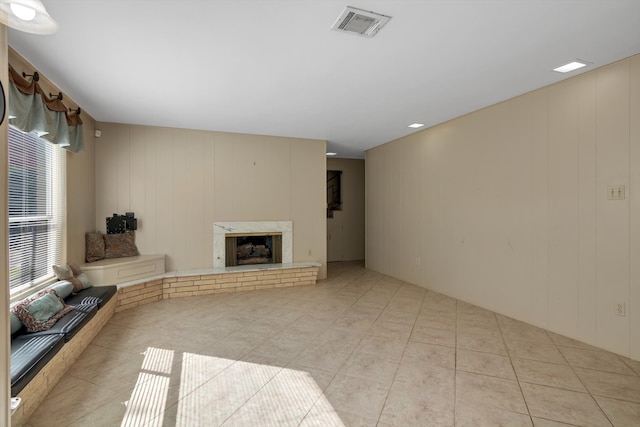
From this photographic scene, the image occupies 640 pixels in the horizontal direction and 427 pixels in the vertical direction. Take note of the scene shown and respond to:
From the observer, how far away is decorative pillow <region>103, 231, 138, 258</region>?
4695 mm

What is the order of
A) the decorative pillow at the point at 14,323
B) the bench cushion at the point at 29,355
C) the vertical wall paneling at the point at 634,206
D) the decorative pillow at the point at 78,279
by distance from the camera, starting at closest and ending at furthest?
the bench cushion at the point at 29,355
the decorative pillow at the point at 14,323
the vertical wall paneling at the point at 634,206
the decorative pillow at the point at 78,279

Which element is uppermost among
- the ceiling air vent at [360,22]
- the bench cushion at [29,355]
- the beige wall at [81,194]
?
the ceiling air vent at [360,22]

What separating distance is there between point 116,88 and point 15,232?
1.68 metres

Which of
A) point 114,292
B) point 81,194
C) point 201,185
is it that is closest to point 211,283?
point 114,292

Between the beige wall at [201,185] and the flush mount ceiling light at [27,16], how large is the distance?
3.95m

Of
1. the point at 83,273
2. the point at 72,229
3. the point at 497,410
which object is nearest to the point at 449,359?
the point at 497,410

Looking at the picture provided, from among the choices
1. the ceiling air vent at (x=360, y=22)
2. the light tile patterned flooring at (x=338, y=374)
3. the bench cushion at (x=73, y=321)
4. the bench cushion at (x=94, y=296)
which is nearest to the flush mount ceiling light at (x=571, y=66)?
the ceiling air vent at (x=360, y=22)

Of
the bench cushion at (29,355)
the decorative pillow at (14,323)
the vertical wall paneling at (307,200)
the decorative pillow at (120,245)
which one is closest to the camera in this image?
the bench cushion at (29,355)

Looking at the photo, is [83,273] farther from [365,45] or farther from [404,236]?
[404,236]

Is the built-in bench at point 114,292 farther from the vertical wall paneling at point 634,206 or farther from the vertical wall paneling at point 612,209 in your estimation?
the vertical wall paneling at point 634,206

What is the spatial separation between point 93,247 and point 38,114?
6.98ft

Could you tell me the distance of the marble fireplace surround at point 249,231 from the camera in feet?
17.9

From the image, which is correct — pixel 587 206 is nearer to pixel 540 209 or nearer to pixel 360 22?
pixel 540 209

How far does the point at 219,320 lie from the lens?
3887 millimetres
